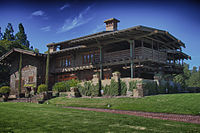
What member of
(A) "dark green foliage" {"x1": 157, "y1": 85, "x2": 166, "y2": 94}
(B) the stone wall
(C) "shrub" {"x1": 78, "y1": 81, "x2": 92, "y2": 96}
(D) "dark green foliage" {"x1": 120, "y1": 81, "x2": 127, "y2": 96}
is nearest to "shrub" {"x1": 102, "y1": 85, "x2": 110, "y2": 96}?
(D) "dark green foliage" {"x1": 120, "y1": 81, "x2": 127, "y2": 96}

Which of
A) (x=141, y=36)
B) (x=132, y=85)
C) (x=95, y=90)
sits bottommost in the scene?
(x=95, y=90)

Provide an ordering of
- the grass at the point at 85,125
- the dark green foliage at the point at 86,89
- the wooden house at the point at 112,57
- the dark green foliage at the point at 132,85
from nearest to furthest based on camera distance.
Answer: the grass at the point at 85,125
the dark green foliage at the point at 132,85
the dark green foliage at the point at 86,89
the wooden house at the point at 112,57

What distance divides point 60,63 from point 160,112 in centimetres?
2471

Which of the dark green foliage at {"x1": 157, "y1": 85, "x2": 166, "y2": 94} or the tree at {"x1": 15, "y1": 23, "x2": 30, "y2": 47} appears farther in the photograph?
the tree at {"x1": 15, "y1": 23, "x2": 30, "y2": 47}

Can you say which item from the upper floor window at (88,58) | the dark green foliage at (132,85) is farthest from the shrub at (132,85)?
the upper floor window at (88,58)

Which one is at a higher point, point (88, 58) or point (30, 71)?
point (88, 58)

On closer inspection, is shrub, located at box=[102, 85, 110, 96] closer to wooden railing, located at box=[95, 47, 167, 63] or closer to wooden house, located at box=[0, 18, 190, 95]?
wooden house, located at box=[0, 18, 190, 95]

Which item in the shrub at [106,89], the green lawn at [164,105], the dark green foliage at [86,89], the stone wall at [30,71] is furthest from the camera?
the stone wall at [30,71]

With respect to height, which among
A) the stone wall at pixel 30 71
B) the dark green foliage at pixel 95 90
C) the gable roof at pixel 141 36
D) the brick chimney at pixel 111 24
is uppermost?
the brick chimney at pixel 111 24

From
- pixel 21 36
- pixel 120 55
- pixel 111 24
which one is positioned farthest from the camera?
pixel 21 36

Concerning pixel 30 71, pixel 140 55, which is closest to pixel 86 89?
pixel 140 55

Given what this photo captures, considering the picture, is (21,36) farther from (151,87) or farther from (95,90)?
(151,87)

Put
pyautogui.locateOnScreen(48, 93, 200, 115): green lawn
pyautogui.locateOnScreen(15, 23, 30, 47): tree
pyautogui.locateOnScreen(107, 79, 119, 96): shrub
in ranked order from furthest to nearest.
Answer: pyautogui.locateOnScreen(15, 23, 30, 47): tree < pyautogui.locateOnScreen(107, 79, 119, 96): shrub < pyautogui.locateOnScreen(48, 93, 200, 115): green lawn

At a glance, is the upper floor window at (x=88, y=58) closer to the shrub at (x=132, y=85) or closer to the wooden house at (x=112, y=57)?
the wooden house at (x=112, y=57)
